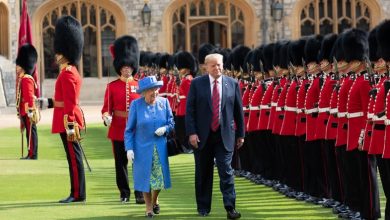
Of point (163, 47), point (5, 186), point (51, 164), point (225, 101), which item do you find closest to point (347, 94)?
point (225, 101)

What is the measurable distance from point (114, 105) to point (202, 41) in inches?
798

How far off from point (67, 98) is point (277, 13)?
19609mm

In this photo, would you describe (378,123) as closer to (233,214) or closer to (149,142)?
(233,214)

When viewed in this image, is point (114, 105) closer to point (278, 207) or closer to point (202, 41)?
point (278, 207)

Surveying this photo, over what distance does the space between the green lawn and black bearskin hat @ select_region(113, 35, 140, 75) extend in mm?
1268

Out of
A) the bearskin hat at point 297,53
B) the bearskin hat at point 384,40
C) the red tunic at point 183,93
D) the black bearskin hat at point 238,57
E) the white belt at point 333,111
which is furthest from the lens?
the red tunic at point 183,93

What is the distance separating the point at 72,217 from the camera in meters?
9.06

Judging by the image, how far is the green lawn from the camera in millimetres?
9183

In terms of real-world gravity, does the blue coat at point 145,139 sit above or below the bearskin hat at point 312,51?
below

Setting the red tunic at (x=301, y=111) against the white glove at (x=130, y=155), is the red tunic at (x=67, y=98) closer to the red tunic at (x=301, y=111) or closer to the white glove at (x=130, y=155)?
the white glove at (x=130, y=155)

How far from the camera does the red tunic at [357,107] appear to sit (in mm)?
8430

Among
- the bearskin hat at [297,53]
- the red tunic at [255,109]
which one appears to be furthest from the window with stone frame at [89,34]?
the bearskin hat at [297,53]

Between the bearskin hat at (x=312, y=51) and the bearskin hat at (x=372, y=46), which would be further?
the bearskin hat at (x=312, y=51)

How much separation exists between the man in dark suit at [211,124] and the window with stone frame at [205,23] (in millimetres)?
20503
